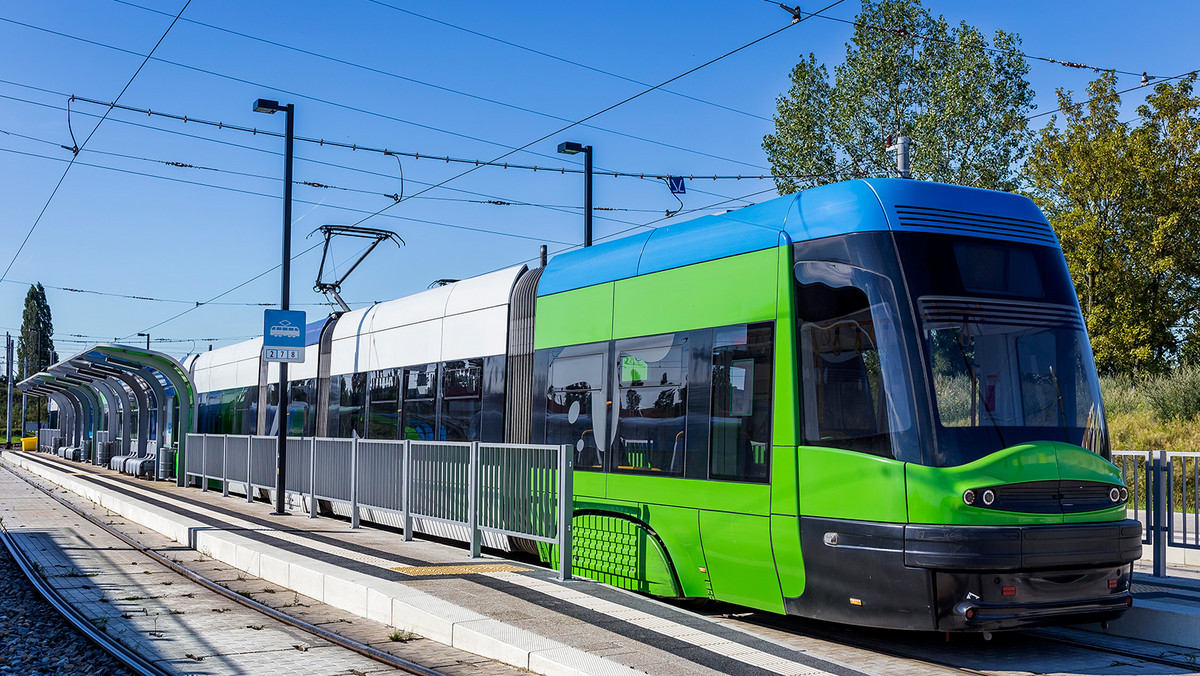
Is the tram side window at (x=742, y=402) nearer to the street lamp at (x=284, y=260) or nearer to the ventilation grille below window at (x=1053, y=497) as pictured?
the ventilation grille below window at (x=1053, y=497)

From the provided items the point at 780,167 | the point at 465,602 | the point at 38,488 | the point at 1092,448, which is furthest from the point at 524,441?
the point at 780,167

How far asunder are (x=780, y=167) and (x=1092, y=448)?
98.7ft

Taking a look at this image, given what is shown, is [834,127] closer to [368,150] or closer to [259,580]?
[368,150]

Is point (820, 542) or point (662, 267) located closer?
point (820, 542)

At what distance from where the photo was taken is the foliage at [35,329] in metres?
94.8

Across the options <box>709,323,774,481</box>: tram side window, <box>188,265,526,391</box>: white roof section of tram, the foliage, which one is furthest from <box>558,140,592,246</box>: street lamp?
the foliage

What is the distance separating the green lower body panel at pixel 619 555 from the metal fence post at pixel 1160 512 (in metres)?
4.75

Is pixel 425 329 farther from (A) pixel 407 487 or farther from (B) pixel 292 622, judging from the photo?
(B) pixel 292 622

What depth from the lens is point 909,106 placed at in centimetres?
3600

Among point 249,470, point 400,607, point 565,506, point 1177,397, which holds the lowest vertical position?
point 400,607

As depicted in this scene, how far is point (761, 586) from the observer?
7.79 m

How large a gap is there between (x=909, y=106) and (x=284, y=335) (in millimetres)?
24667

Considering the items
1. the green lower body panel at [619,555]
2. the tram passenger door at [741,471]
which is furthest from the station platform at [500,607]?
the tram passenger door at [741,471]

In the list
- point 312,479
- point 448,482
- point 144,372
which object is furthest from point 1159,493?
point 144,372
